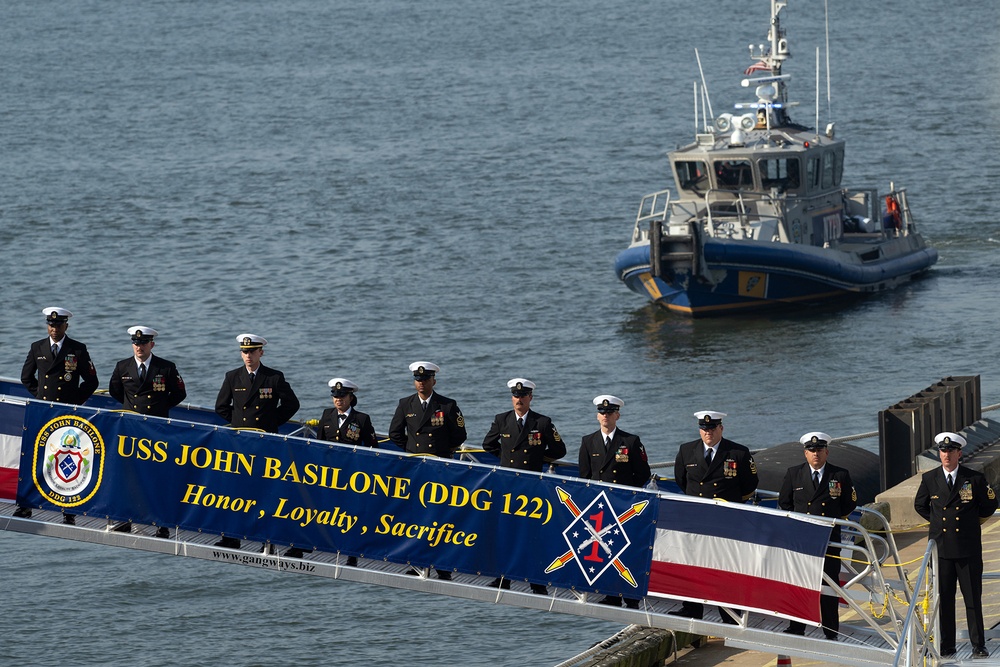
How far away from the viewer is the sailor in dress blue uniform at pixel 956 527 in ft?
40.6

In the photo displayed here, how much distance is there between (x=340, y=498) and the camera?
1348 centimetres

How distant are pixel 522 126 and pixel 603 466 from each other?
175 feet

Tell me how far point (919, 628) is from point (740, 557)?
1309mm

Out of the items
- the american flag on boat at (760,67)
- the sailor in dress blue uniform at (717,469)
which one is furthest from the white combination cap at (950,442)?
the american flag on boat at (760,67)

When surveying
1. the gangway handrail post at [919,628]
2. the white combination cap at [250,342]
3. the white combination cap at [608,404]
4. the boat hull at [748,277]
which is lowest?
the gangway handrail post at [919,628]

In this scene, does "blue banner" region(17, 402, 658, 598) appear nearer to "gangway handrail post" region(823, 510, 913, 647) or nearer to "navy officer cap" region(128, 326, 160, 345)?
"navy officer cap" region(128, 326, 160, 345)

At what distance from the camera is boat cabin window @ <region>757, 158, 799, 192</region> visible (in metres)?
37.7

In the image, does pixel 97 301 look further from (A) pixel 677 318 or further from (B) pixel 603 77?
(B) pixel 603 77

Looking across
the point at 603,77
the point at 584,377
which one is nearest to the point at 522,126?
the point at 603,77

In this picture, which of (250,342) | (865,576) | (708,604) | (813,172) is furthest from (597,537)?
(813,172)

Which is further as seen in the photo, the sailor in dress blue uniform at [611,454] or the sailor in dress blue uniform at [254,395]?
the sailor in dress blue uniform at [254,395]

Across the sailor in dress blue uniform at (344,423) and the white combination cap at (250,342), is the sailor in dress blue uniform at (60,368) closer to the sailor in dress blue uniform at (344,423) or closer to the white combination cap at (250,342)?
the white combination cap at (250,342)

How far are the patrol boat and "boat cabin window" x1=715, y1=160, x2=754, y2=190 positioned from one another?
22 millimetres

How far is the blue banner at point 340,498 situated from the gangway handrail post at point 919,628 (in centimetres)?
190
